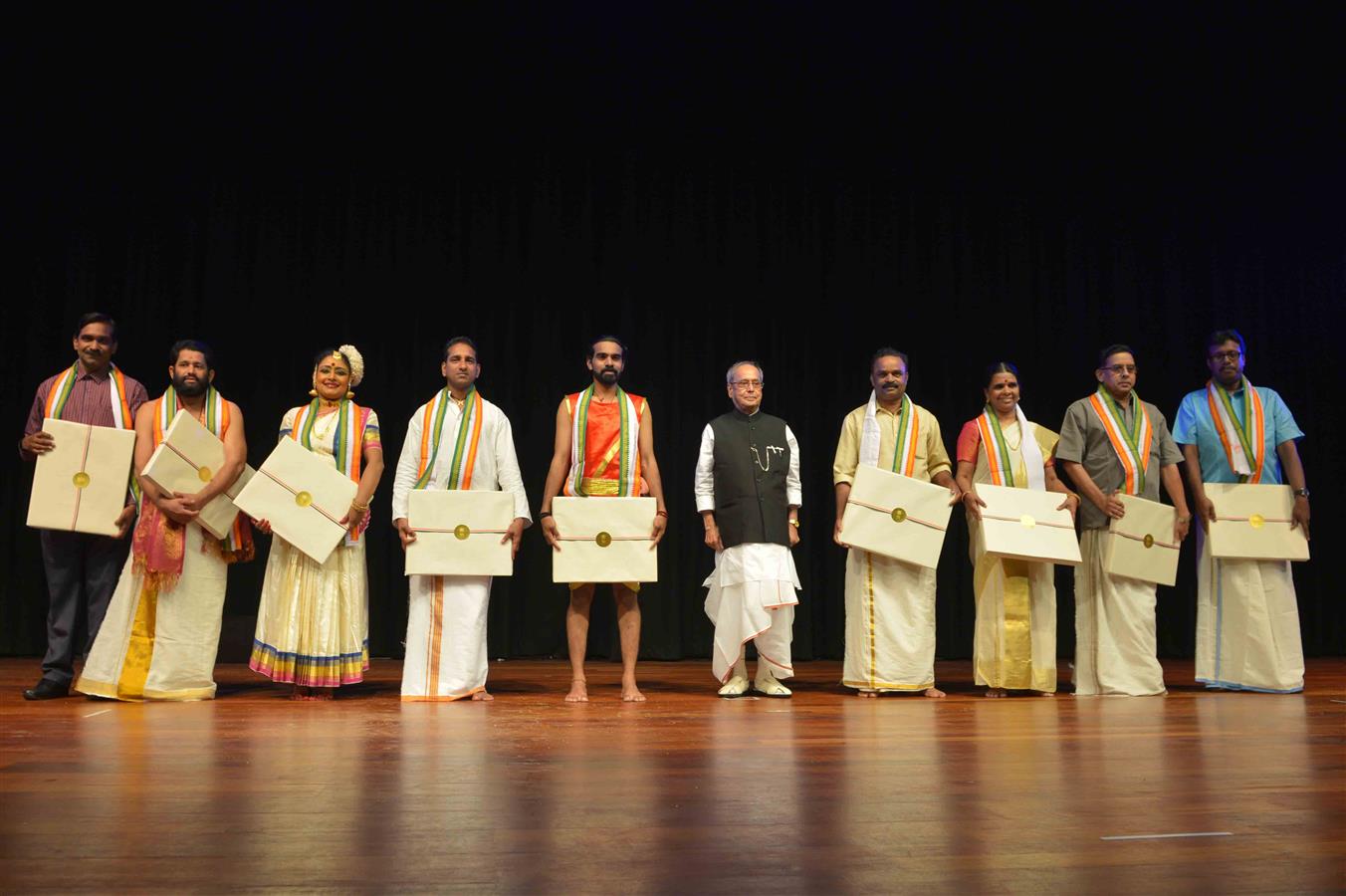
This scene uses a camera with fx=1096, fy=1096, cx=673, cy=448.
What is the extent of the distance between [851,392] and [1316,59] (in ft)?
12.2

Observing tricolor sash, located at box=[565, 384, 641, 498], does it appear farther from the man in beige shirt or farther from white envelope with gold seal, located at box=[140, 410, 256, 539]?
white envelope with gold seal, located at box=[140, 410, 256, 539]

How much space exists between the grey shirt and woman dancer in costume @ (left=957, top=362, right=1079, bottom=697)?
0.14m

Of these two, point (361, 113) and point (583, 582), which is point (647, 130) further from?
point (583, 582)

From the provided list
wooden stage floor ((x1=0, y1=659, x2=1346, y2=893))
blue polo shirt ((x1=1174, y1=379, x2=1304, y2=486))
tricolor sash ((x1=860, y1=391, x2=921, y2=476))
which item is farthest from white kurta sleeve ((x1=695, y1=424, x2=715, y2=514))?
blue polo shirt ((x1=1174, y1=379, x2=1304, y2=486))

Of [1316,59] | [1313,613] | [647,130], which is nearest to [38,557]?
[647,130]

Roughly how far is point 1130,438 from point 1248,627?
1.09 m

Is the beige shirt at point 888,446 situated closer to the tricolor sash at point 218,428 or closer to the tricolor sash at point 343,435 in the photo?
the tricolor sash at point 343,435

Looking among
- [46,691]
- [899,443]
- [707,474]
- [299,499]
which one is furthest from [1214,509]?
[46,691]

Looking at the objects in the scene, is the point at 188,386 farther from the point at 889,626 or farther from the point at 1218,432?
the point at 1218,432

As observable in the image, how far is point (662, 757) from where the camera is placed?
312cm

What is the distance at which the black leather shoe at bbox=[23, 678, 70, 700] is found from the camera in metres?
4.66

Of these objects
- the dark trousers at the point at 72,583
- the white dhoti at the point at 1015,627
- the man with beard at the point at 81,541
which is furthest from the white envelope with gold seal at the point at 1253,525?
the dark trousers at the point at 72,583

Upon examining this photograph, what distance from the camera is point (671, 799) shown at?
2.55m

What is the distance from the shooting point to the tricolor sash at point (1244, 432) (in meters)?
5.31
